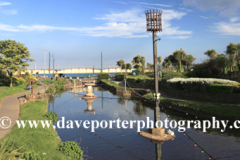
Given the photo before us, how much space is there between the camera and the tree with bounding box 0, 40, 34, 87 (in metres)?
42.4

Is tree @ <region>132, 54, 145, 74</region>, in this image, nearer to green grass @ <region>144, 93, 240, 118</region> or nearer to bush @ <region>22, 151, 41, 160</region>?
green grass @ <region>144, 93, 240, 118</region>

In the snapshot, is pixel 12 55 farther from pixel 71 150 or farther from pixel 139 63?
pixel 139 63

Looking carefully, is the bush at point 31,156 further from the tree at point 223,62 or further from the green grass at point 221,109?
the tree at point 223,62

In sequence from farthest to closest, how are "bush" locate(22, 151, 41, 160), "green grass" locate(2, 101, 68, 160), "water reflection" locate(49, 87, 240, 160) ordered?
1. "water reflection" locate(49, 87, 240, 160)
2. "green grass" locate(2, 101, 68, 160)
3. "bush" locate(22, 151, 41, 160)

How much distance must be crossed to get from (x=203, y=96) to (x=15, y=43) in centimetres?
3781

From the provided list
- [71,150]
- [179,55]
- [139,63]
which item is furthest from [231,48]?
[71,150]

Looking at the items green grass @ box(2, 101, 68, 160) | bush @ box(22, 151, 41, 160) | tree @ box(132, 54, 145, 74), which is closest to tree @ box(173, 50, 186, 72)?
tree @ box(132, 54, 145, 74)

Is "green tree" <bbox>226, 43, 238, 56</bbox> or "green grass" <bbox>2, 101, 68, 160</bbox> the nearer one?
"green grass" <bbox>2, 101, 68, 160</bbox>

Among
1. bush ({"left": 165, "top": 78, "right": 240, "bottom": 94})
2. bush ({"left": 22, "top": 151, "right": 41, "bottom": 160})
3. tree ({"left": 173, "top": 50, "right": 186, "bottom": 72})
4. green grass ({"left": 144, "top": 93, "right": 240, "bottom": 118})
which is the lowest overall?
bush ({"left": 22, "top": 151, "right": 41, "bottom": 160})

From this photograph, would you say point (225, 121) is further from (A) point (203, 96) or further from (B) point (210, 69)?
(B) point (210, 69)

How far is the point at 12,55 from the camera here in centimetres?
4406

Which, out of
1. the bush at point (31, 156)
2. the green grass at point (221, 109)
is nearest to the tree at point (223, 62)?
the green grass at point (221, 109)

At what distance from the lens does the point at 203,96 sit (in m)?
30.3

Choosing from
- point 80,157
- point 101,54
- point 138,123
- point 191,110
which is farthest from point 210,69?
point 101,54
